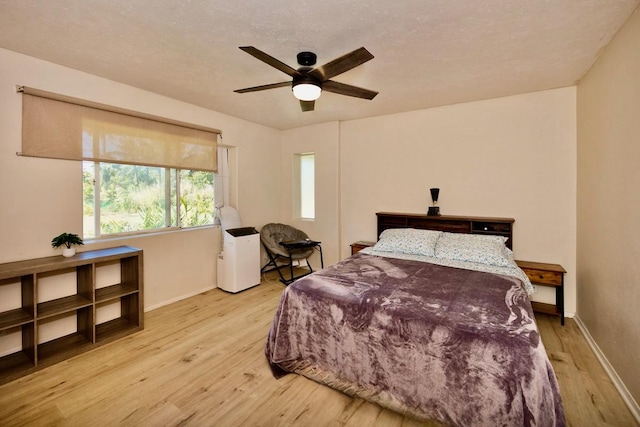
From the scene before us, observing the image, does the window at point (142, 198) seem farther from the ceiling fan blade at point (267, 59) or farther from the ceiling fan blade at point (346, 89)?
the ceiling fan blade at point (346, 89)

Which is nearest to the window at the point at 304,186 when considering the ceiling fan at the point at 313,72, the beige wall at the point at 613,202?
the ceiling fan at the point at 313,72

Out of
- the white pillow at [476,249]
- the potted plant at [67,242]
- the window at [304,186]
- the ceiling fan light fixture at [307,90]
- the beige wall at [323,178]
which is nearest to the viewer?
the ceiling fan light fixture at [307,90]

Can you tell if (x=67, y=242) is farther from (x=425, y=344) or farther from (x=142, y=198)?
(x=425, y=344)

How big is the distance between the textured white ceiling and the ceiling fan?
0.83 feet

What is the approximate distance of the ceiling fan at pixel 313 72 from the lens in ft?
5.82

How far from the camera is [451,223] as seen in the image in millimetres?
3629

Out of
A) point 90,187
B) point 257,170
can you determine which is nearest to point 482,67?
point 257,170

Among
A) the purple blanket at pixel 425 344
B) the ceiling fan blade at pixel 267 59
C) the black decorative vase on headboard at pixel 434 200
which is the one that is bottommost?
the purple blanket at pixel 425 344

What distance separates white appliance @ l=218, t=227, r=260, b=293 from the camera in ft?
12.5

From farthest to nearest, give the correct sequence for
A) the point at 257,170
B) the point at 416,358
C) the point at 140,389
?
the point at 257,170 → the point at 140,389 → the point at 416,358

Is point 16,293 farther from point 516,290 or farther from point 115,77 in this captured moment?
point 516,290

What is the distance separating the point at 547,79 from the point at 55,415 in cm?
483

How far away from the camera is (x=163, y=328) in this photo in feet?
9.37

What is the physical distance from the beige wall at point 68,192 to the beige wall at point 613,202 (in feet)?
13.4
